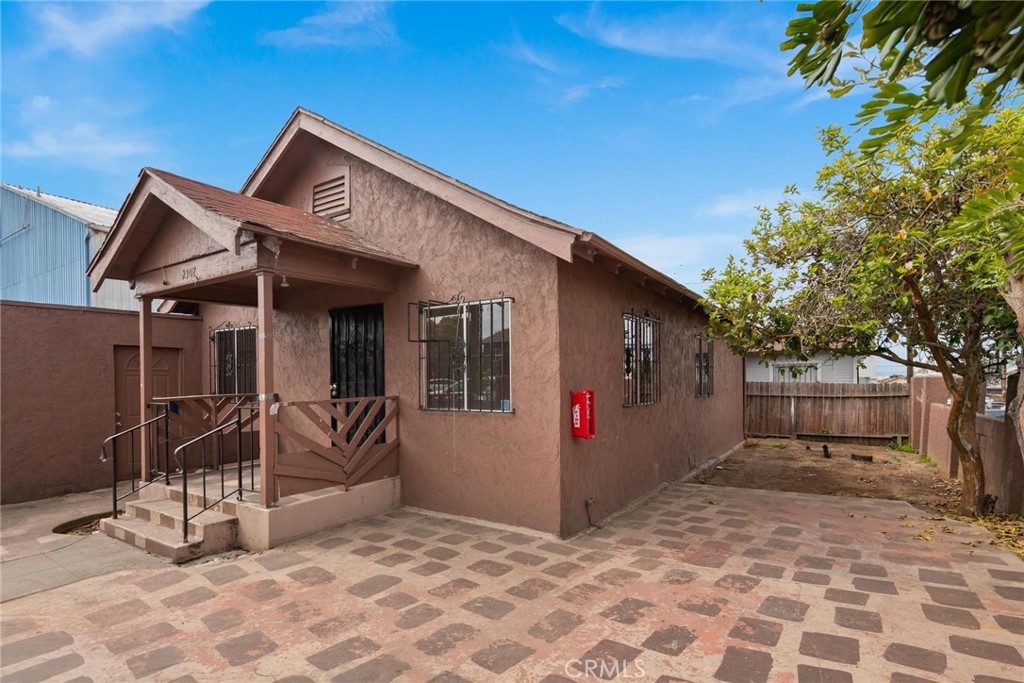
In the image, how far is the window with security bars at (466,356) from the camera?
19.3 ft

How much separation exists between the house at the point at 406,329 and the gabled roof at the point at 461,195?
0.02 m

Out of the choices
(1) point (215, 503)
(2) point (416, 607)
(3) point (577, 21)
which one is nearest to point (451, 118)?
(3) point (577, 21)

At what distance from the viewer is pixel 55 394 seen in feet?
24.7

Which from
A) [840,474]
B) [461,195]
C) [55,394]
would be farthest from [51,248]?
[840,474]

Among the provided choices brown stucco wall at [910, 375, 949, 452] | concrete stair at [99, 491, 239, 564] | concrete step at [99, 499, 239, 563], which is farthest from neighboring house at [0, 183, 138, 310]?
brown stucco wall at [910, 375, 949, 452]

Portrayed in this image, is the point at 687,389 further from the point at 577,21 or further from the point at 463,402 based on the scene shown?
the point at 577,21

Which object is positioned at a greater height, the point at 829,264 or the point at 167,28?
the point at 167,28

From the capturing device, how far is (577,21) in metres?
8.60

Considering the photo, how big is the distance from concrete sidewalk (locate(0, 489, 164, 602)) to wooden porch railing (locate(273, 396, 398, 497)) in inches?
59.3

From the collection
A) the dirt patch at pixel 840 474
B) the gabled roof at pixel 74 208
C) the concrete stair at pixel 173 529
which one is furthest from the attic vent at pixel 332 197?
the gabled roof at pixel 74 208

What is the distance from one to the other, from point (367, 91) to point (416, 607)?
461 inches

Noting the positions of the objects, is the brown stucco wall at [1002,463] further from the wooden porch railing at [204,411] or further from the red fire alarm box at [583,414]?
the wooden porch railing at [204,411]

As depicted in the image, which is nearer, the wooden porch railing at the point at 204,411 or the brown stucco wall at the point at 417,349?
the brown stucco wall at the point at 417,349

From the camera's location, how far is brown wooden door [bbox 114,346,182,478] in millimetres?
8188
